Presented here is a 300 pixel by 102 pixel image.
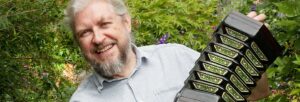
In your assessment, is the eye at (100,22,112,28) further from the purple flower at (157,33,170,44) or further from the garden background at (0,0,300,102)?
the purple flower at (157,33,170,44)

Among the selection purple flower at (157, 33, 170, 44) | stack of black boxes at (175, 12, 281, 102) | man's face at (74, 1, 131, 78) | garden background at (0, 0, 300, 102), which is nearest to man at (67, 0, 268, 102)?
man's face at (74, 1, 131, 78)

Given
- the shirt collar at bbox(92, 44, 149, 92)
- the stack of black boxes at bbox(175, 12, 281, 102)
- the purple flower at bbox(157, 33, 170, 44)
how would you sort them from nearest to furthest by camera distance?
the stack of black boxes at bbox(175, 12, 281, 102) < the shirt collar at bbox(92, 44, 149, 92) < the purple flower at bbox(157, 33, 170, 44)

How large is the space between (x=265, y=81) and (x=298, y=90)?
34 cm

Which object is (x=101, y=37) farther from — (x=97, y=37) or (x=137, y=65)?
(x=137, y=65)

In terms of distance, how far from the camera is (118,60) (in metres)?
2.71

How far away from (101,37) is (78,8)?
6.1 inches

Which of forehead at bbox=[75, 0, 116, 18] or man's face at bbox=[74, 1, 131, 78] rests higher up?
forehead at bbox=[75, 0, 116, 18]

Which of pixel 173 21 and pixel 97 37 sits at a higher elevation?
pixel 97 37

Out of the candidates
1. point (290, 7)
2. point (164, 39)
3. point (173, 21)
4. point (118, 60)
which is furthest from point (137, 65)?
point (173, 21)

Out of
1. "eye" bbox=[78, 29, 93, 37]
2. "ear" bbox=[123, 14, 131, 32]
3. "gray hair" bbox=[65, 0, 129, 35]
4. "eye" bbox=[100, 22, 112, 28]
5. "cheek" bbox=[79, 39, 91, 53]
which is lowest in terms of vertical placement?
"cheek" bbox=[79, 39, 91, 53]

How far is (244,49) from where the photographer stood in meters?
1.69

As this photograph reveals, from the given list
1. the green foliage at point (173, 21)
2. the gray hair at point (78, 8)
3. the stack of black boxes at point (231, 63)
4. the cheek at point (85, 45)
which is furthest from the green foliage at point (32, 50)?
the stack of black boxes at point (231, 63)

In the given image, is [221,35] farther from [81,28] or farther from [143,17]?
[143,17]

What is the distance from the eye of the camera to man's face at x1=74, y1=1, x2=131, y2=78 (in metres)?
2.64
